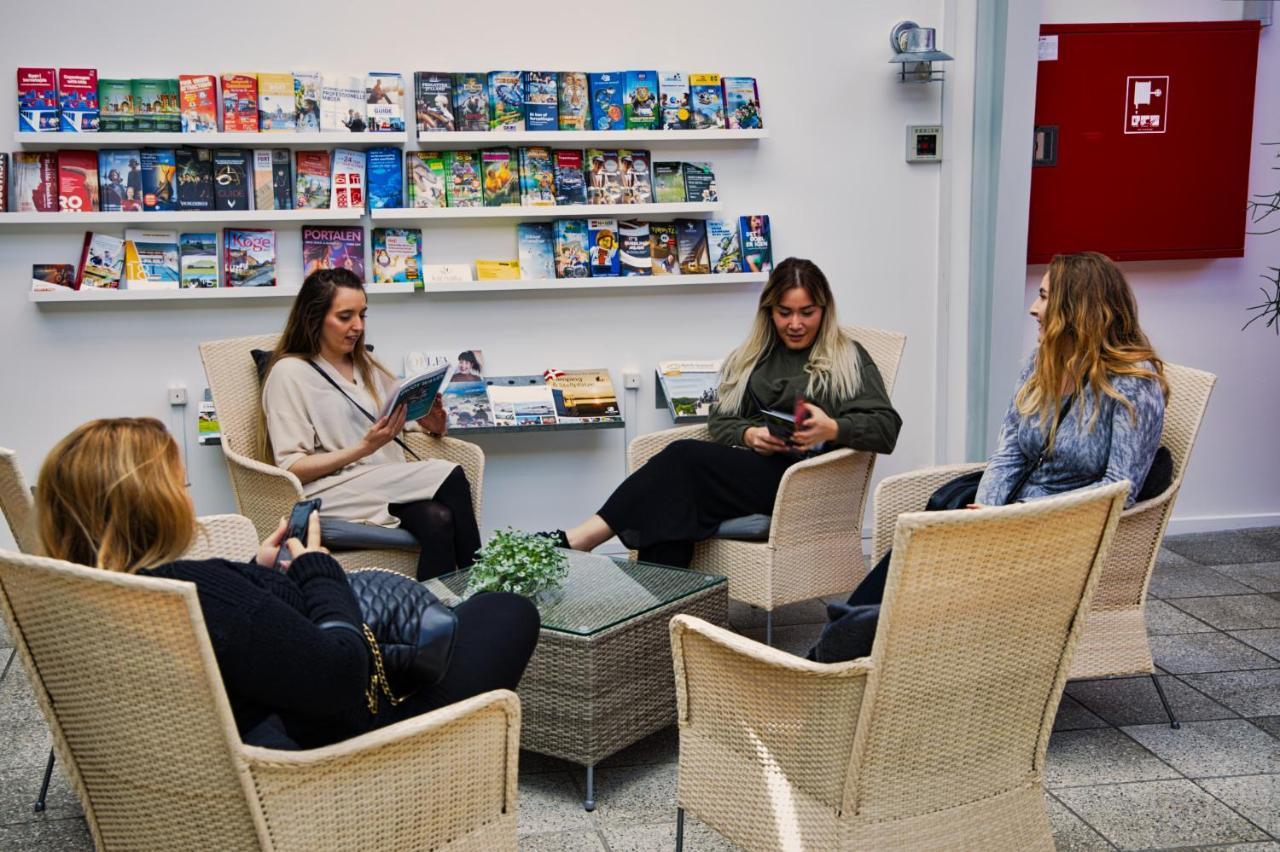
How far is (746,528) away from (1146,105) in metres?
2.63

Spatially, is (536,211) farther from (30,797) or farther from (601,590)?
(30,797)

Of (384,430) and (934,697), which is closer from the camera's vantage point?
(934,697)

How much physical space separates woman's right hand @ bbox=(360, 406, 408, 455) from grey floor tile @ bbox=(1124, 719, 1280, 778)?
90.1 inches

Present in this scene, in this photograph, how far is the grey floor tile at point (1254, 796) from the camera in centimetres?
298

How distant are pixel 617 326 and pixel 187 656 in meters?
3.52

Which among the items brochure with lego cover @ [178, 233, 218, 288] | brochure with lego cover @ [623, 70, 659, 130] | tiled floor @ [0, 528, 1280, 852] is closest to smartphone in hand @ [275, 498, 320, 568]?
tiled floor @ [0, 528, 1280, 852]

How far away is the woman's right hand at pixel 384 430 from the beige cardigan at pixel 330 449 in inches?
3.8

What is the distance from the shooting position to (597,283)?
5043 mm

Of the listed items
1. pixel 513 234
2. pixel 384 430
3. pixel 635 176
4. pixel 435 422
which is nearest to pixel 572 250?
pixel 513 234

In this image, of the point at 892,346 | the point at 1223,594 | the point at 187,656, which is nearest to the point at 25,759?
the point at 187,656

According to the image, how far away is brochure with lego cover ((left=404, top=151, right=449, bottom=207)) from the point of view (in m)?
4.92

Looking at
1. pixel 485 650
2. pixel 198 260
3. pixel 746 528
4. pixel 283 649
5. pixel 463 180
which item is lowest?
pixel 746 528

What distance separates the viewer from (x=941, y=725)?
2199 millimetres

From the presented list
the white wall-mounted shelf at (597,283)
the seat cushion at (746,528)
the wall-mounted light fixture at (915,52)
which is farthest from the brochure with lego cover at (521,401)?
the wall-mounted light fixture at (915,52)
